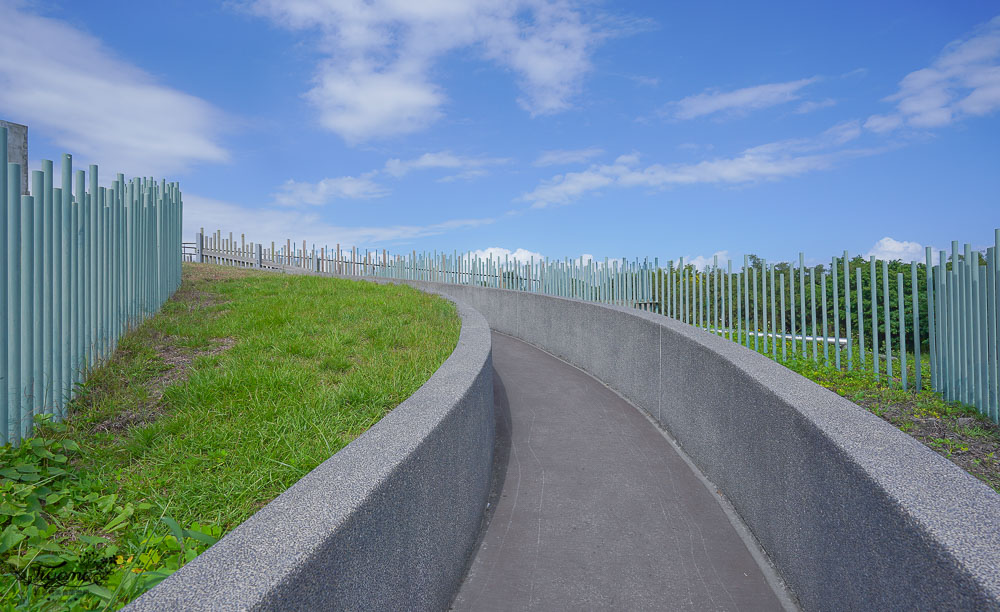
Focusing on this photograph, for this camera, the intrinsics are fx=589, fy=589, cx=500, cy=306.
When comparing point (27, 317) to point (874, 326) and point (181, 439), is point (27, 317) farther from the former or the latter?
point (874, 326)

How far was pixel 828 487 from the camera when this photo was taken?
3.13 m

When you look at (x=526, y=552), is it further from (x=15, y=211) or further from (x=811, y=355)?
(x=811, y=355)

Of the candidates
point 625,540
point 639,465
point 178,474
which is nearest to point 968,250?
point 639,465

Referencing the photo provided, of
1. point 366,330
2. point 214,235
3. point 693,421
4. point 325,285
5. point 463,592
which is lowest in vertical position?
point 463,592

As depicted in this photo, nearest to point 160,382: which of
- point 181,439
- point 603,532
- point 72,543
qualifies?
point 181,439

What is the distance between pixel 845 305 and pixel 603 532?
7114mm

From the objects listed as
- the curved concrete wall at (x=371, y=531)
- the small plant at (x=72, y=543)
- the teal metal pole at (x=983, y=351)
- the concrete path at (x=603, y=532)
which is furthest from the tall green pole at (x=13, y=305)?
the teal metal pole at (x=983, y=351)

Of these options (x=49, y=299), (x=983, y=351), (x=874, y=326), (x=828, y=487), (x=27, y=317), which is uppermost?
(x=49, y=299)

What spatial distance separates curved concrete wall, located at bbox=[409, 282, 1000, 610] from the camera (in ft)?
7.43

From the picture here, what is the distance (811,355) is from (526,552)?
270 inches

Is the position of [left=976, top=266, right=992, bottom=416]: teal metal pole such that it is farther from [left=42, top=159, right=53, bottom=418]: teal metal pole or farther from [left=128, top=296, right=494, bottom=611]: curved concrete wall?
[left=42, top=159, right=53, bottom=418]: teal metal pole

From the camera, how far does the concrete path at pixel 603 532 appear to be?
3.51 meters

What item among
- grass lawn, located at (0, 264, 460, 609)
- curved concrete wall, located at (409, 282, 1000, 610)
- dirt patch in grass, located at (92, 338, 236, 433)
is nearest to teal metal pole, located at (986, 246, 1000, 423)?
curved concrete wall, located at (409, 282, 1000, 610)

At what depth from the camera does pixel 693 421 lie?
18.8 ft
